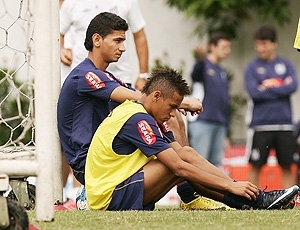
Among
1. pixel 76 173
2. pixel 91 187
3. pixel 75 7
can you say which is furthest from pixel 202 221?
pixel 75 7

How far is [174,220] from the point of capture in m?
6.25

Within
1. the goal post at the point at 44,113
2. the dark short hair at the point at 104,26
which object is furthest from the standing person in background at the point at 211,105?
the goal post at the point at 44,113

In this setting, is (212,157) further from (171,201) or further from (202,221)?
(202,221)

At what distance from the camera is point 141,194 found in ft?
22.6

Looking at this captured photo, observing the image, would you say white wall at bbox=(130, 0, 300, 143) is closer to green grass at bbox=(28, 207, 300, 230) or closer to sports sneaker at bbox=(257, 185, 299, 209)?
sports sneaker at bbox=(257, 185, 299, 209)

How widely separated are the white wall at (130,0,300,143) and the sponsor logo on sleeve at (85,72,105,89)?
28.9ft

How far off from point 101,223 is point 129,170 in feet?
2.89

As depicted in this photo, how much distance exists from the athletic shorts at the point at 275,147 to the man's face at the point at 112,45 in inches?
171

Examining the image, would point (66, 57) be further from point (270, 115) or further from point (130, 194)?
point (270, 115)

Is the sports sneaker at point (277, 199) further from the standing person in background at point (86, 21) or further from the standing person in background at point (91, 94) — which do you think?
the standing person in background at point (86, 21)

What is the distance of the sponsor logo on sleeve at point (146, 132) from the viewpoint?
6.73 meters

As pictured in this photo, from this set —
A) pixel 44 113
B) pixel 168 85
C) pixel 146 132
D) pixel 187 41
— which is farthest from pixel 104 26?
pixel 187 41

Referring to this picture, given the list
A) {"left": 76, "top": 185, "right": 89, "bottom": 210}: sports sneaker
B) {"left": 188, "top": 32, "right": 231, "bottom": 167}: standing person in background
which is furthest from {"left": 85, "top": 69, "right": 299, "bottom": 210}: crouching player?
{"left": 188, "top": 32, "right": 231, "bottom": 167}: standing person in background

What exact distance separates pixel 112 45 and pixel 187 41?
898 cm
